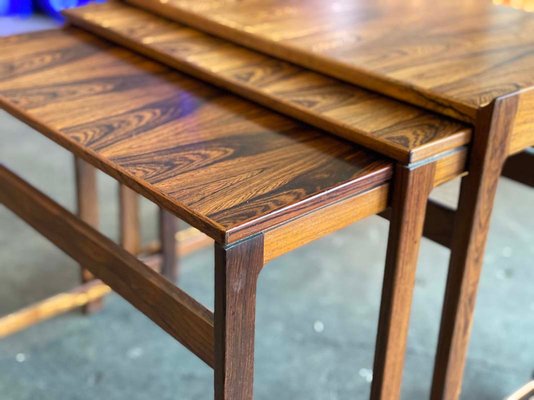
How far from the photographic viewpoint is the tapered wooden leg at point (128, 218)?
5.66ft

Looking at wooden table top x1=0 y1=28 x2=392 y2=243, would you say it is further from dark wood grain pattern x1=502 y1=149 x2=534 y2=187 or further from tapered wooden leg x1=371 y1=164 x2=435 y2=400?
dark wood grain pattern x1=502 y1=149 x2=534 y2=187

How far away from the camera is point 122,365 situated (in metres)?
1.59

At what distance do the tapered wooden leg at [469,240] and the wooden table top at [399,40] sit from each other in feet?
0.11

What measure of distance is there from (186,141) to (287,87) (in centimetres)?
21

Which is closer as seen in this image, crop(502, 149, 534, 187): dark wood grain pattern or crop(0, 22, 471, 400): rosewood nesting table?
crop(0, 22, 471, 400): rosewood nesting table

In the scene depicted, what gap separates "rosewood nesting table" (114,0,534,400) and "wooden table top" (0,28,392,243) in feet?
0.46

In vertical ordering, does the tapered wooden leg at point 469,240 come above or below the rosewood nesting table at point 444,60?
below

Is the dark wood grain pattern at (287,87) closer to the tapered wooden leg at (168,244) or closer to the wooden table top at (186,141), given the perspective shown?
the wooden table top at (186,141)

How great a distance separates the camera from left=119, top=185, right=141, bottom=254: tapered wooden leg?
1.72m

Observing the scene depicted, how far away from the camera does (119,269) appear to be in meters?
1.04

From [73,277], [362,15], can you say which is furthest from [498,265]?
[73,277]

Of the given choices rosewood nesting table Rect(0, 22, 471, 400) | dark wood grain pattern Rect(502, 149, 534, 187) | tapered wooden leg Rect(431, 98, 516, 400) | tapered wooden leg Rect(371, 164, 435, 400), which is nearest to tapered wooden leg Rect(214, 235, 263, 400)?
rosewood nesting table Rect(0, 22, 471, 400)

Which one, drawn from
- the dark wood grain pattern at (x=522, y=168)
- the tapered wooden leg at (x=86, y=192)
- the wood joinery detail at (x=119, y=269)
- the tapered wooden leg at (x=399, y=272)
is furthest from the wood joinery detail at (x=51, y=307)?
the dark wood grain pattern at (x=522, y=168)

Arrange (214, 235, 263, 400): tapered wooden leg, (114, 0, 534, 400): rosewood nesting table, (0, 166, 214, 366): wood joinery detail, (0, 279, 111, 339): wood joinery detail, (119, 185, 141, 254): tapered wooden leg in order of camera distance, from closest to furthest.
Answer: (214, 235, 263, 400): tapered wooden leg, (0, 166, 214, 366): wood joinery detail, (114, 0, 534, 400): rosewood nesting table, (0, 279, 111, 339): wood joinery detail, (119, 185, 141, 254): tapered wooden leg
